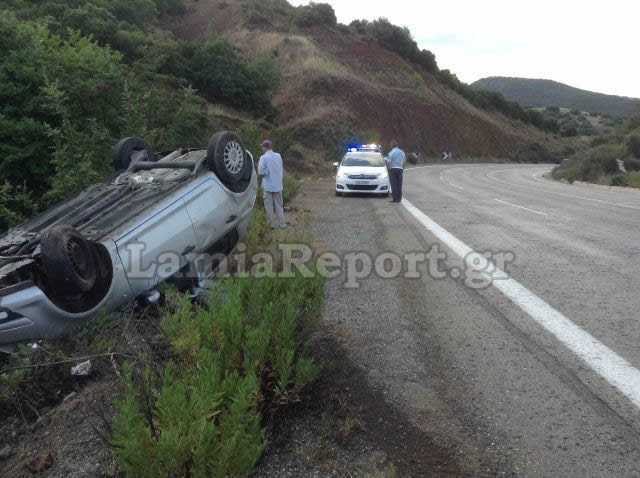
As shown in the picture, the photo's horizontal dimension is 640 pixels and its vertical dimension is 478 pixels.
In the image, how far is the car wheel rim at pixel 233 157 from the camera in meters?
5.84

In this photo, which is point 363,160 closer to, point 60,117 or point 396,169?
point 396,169

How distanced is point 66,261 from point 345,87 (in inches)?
1779

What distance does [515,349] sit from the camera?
3.95 metres

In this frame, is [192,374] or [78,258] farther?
[78,258]

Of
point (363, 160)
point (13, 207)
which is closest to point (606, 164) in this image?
point (363, 160)

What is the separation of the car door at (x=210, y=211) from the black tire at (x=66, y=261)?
1.26 meters

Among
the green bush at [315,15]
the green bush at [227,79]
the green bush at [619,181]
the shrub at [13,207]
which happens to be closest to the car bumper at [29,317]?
the shrub at [13,207]

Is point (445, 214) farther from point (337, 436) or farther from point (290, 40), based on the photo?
point (290, 40)

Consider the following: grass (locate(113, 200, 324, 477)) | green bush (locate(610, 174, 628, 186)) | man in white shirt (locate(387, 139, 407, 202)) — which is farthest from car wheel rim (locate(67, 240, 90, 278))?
green bush (locate(610, 174, 628, 186))

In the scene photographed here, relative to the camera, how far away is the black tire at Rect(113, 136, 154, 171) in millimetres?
6512

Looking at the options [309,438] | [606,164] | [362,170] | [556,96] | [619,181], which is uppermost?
[556,96]

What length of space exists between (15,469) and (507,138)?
218 ft

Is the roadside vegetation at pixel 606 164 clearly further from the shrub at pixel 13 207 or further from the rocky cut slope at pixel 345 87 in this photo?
the shrub at pixel 13 207

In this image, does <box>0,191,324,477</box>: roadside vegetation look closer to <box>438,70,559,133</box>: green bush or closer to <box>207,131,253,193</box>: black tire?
<box>207,131,253,193</box>: black tire
